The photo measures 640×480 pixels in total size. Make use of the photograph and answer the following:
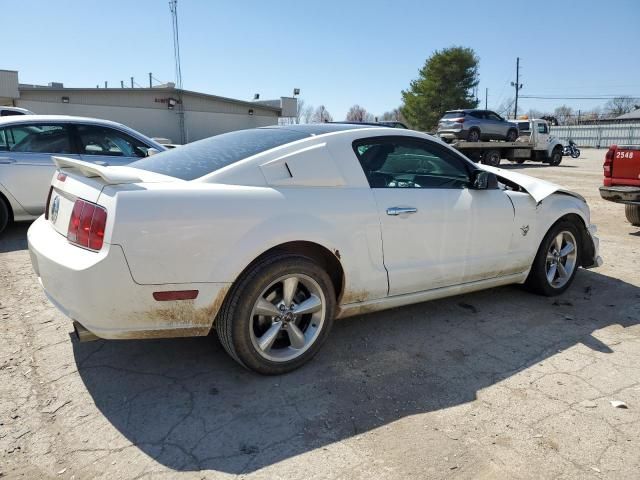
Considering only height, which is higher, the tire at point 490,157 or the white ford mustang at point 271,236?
the tire at point 490,157

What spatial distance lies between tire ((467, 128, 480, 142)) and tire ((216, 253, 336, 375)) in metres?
20.5

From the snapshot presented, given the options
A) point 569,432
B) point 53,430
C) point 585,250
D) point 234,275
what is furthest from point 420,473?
point 585,250

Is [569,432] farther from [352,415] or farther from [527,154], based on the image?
[527,154]

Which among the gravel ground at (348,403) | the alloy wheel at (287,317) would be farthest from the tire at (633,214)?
the alloy wheel at (287,317)

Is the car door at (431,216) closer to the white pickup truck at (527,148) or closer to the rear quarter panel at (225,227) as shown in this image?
the rear quarter panel at (225,227)

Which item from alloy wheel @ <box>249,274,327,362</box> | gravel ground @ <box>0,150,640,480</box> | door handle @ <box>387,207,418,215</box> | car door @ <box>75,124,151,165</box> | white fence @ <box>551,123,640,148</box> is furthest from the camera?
white fence @ <box>551,123,640,148</box>

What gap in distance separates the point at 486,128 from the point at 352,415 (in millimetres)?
22179

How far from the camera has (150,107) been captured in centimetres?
2834

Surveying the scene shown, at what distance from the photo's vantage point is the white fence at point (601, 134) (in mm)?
41250

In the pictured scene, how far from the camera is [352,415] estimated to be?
2670 millimetres

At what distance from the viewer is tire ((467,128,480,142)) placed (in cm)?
2191

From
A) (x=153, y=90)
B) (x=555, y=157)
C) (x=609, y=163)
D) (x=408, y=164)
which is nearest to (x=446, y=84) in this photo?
(x=555, y=157)

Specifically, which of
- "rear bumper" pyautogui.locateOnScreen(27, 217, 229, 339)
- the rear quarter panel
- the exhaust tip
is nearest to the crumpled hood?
the rear quarter panel

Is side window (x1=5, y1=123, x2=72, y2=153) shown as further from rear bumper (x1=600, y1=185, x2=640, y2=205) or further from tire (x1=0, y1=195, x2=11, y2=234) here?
Result: rear bumper (x1=600, y1=185, x2=640, y2=205)
